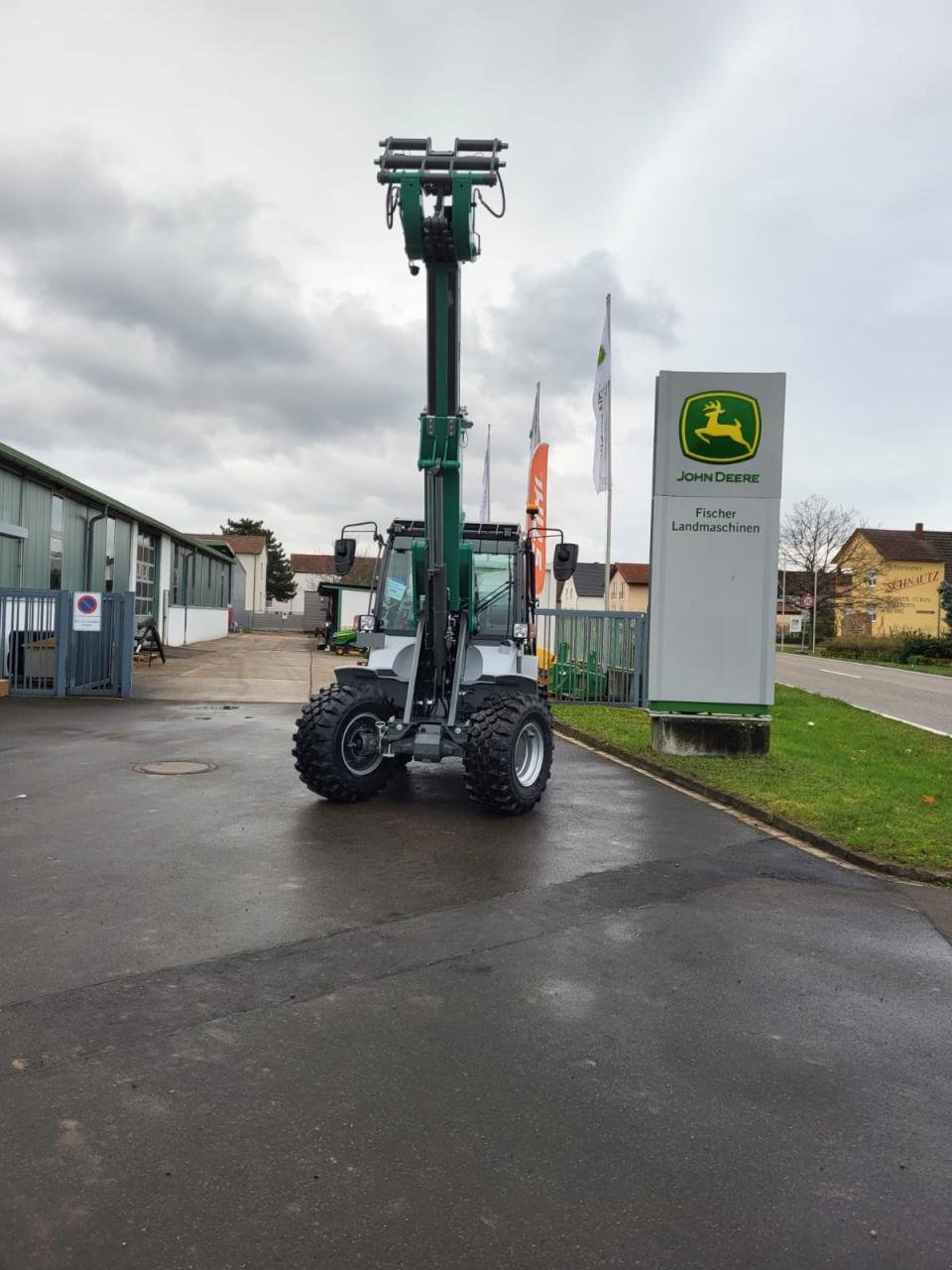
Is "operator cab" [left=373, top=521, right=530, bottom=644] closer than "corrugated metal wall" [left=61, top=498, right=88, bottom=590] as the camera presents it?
Yes

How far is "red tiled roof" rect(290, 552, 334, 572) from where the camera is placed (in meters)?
125

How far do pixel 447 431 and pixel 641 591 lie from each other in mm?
81403

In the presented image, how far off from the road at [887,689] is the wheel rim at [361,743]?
38.2 feet

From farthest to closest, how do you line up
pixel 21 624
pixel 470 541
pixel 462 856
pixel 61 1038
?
1. pixel 21 624
2. pixel 470 541
3. pixel 462 856
4. pixel 61 1038

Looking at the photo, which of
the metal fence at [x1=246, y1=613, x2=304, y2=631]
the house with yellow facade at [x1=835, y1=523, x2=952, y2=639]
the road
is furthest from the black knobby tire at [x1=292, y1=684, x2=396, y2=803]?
the metal fence at [x1=246, y1=613, x2=304, y2=631]

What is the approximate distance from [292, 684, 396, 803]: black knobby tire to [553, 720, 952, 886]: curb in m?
3.43

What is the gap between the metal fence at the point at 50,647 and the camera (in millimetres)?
18438

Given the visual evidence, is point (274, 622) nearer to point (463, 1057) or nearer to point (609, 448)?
point (609, 448)

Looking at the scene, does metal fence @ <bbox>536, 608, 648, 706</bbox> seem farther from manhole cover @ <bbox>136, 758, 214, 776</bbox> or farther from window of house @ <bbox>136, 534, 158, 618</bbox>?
window of house @ <bbox>136, 534, 158, 618</bbox>

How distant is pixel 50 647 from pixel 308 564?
364 ft

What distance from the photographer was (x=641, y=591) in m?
87.7

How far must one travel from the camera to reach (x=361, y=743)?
896 centimetres

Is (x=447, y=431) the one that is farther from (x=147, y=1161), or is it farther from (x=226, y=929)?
(x=147, y=1161)

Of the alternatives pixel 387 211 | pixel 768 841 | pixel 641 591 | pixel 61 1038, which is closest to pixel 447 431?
pixel 387 211
